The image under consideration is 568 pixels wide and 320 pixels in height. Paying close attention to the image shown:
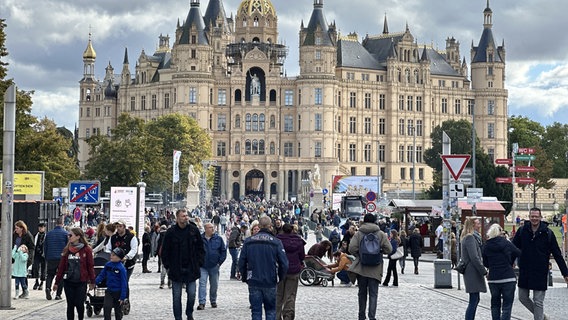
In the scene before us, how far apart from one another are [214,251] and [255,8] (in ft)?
404

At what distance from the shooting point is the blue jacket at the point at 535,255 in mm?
16578

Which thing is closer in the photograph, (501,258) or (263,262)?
(263,262)

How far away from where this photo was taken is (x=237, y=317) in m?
19.7

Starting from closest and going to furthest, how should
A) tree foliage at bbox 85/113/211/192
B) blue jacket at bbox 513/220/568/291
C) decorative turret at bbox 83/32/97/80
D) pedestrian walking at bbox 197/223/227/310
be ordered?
blue jacket at bbox 513/220/568/291 → pedestrian walking at bbox 197/223/227/310 → tree foliage at bbox 85/113/211/192 → decorative turret at bbox 83/32/97/80

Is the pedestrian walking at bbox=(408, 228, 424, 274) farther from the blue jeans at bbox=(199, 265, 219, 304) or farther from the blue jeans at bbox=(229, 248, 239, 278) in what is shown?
the blue jeans at bbox=(199, 265, 219, 304)

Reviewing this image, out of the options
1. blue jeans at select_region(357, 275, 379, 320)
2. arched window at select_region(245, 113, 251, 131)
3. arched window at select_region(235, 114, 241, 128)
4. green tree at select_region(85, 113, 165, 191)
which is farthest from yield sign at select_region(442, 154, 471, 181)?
arched window at select_region(235, 114, 241, 128)

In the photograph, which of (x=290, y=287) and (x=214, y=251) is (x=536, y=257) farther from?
(x=214, y=251)

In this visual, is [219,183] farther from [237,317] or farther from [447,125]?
[237,317]

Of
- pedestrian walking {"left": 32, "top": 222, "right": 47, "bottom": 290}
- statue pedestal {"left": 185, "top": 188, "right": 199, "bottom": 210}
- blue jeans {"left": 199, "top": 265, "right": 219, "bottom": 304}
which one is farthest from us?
statue pedestal {"left": 185, "top": 188, "right": 199, "bottom": 210}

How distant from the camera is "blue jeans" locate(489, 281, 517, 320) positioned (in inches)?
659

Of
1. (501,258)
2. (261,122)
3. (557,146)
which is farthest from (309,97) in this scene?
(501,258)

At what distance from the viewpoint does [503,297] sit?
16891 mm

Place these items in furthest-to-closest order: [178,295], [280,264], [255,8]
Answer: [255,8] < [178,295] < [280,264]

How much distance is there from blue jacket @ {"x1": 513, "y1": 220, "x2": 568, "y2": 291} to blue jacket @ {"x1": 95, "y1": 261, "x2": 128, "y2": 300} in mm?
6034
